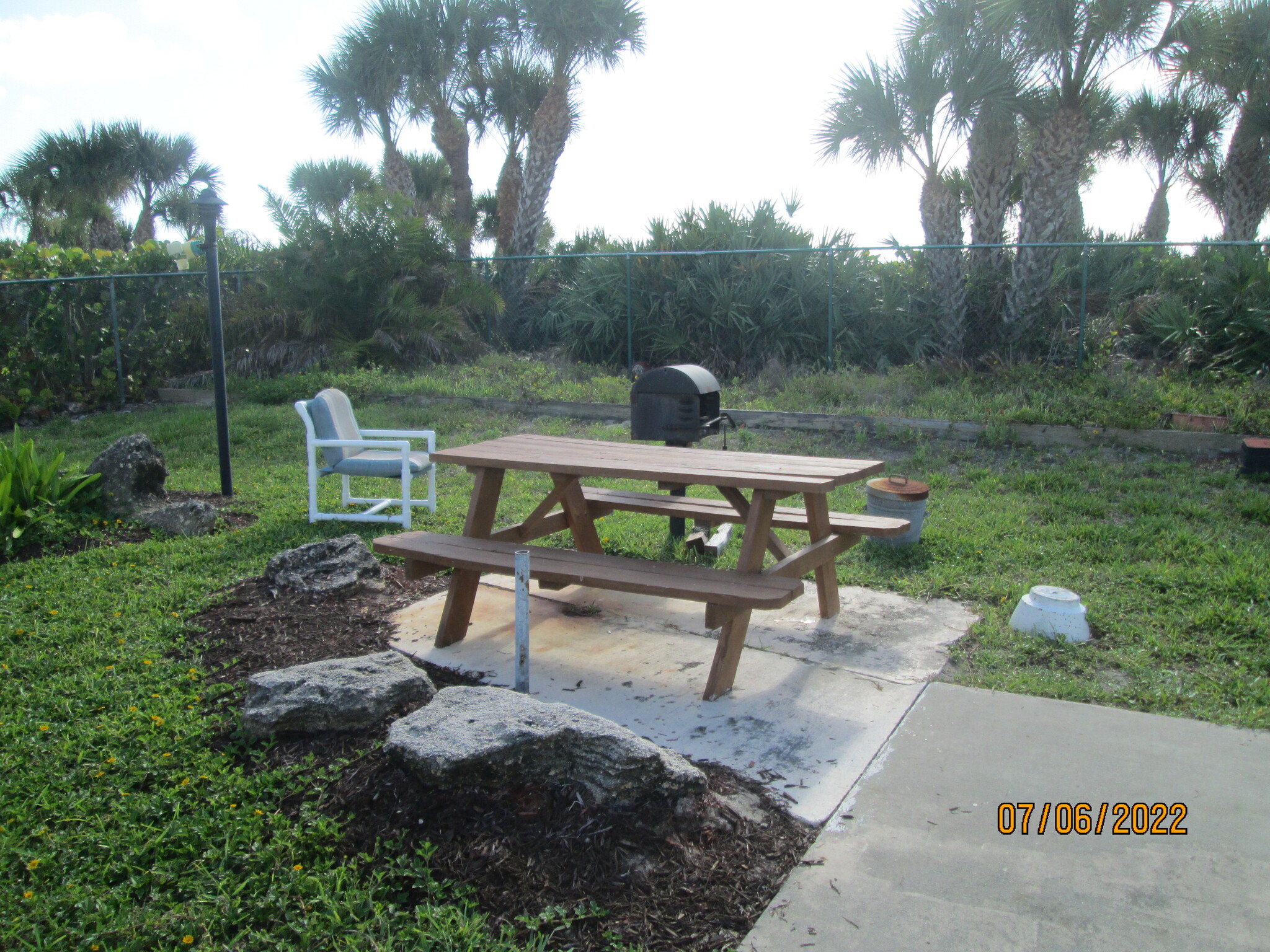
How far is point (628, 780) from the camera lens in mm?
2395

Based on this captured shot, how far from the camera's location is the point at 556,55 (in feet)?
54.8

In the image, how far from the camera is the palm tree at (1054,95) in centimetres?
968

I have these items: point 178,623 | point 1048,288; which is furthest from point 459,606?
point 1048,288

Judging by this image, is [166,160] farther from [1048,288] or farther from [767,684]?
[767,684]

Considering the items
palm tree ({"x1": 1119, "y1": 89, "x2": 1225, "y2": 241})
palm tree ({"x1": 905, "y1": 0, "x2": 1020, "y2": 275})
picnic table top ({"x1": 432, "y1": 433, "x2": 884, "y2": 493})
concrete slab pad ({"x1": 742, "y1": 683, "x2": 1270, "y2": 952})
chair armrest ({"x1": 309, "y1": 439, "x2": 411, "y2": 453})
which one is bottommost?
concrete slab pad ({"x1": 742, "y1": 683, "x2": 1270, "y2": 952})

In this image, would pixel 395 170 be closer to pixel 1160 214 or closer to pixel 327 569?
pixel 327 569

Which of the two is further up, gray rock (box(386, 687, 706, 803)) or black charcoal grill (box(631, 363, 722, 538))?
black charcoal grill (box(631, 363, 722, 538))

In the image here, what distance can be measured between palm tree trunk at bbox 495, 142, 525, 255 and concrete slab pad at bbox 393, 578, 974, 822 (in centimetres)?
1538

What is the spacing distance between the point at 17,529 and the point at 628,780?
15.7ft

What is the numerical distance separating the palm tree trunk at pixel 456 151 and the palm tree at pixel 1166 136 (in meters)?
17.0

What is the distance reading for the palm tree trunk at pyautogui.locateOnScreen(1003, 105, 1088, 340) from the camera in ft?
34.1

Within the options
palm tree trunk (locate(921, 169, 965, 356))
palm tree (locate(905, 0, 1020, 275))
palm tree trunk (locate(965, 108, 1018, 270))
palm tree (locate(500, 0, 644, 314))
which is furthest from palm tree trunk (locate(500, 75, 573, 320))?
palm tree trunk (locate(965, 108, 1018, 270))

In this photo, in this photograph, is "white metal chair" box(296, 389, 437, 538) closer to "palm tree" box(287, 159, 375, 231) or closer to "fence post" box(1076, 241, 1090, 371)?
"fence post" box(1076, 241, 1090, 371)

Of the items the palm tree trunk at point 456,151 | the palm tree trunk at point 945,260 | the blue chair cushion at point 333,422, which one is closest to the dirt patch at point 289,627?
the blue chair cushion at point 333,422
